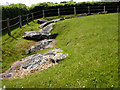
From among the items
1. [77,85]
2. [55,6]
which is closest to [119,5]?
[55,6]

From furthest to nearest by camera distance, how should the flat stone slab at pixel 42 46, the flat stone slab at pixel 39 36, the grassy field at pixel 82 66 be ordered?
the flat stone slab at pixel 39 36, the flat stone slab at pixel 42 46, the grassy field at pixel 82 66

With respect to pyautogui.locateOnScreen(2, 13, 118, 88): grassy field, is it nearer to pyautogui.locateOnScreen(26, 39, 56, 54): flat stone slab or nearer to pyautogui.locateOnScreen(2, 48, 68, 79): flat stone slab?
pyautogui.locateOnScreen(2, 48, 68, 79): flat stone slab

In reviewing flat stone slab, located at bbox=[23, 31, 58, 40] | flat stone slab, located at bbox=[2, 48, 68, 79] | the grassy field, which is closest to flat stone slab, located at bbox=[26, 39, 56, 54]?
the grassy field

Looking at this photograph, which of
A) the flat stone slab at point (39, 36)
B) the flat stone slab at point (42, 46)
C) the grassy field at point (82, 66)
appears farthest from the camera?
the flat stone slab at point (39, 36)

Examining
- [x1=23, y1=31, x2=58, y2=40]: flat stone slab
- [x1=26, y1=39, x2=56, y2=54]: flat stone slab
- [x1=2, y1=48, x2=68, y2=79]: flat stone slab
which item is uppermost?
[x1=23, y1=31, x2=58, y2=40]: flat stone slab

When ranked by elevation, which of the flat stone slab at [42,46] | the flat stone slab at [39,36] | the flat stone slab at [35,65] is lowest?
the flat stone slab at [35,65]

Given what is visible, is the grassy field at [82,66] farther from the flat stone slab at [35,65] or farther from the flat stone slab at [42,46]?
the flat stone slab at [42,46]

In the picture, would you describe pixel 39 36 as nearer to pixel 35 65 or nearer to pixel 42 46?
pixel 42 46

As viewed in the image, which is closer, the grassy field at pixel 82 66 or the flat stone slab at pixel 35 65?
the grassy field at pixel 82 66

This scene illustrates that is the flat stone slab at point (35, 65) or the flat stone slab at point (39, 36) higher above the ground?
the flat stone slab at point (39, 36)

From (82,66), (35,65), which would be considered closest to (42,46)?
(35,65)

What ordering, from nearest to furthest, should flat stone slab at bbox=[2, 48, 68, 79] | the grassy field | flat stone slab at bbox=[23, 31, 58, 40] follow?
1. the grassy field
2. flat stone slab at bbox=[2, 48, 68, 79]
3. flat stone slab at bbox=[23, 31, 58, 40]

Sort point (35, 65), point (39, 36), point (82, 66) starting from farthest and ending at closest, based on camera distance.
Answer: point (39, 36), point (35, 65), point (82, 66)

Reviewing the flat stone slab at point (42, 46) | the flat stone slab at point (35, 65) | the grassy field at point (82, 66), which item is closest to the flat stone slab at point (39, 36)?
the flat stone slab at point (42, 46)
